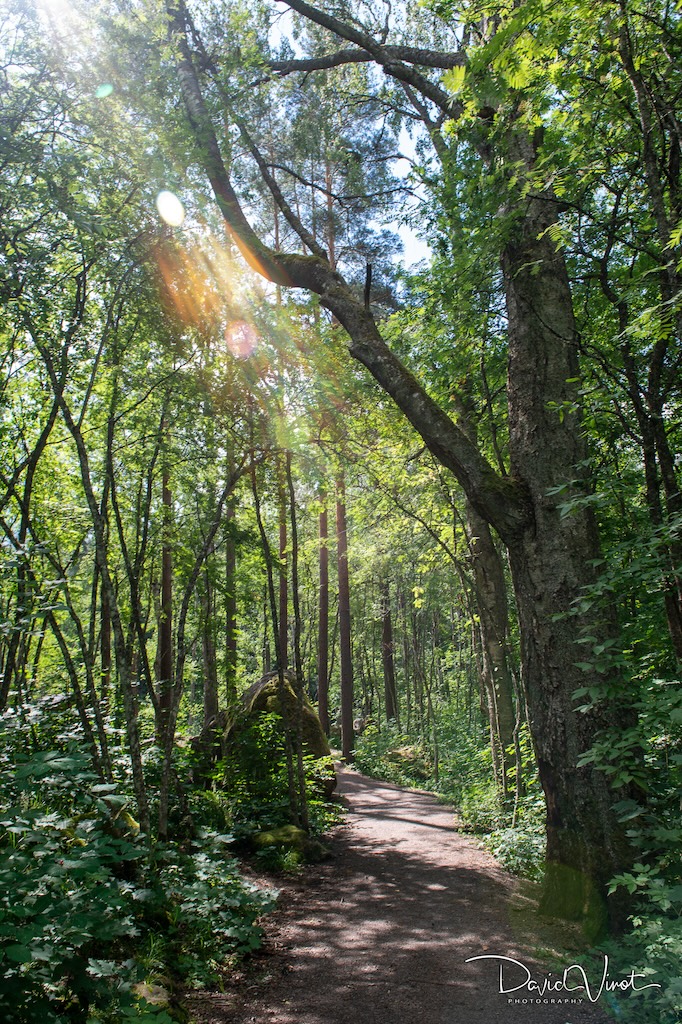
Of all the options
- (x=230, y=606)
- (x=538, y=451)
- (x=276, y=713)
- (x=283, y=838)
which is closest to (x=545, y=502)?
(x=538, y=451)

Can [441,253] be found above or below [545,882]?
above

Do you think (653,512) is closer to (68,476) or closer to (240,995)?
(240,995)

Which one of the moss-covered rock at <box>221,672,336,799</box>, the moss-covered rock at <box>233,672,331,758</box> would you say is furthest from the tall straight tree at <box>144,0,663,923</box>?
the moss-covered rock at <box>233,672,331,758</box>

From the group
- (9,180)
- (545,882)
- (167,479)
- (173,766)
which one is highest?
Answer: (9,180)

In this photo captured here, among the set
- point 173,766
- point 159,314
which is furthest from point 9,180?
point 173,766

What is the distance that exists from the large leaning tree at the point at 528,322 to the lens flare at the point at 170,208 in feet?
1.49

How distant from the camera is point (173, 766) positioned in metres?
6.31

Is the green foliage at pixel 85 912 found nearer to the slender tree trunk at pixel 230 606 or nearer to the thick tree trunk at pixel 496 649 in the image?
the slender tree trunk at pixel 230 606

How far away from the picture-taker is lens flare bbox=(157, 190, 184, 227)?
506cm

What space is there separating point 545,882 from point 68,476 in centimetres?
757

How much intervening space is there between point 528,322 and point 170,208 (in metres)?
3.33

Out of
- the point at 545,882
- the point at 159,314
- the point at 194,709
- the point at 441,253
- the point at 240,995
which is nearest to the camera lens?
the point at 240,995

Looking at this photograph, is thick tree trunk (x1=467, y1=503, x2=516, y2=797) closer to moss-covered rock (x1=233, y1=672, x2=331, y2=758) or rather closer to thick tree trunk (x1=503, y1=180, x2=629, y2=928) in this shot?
moss-covered rock (x1=233, y1=672, x2=331, y2=758)

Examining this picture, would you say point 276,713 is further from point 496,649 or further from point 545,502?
point 545,502
